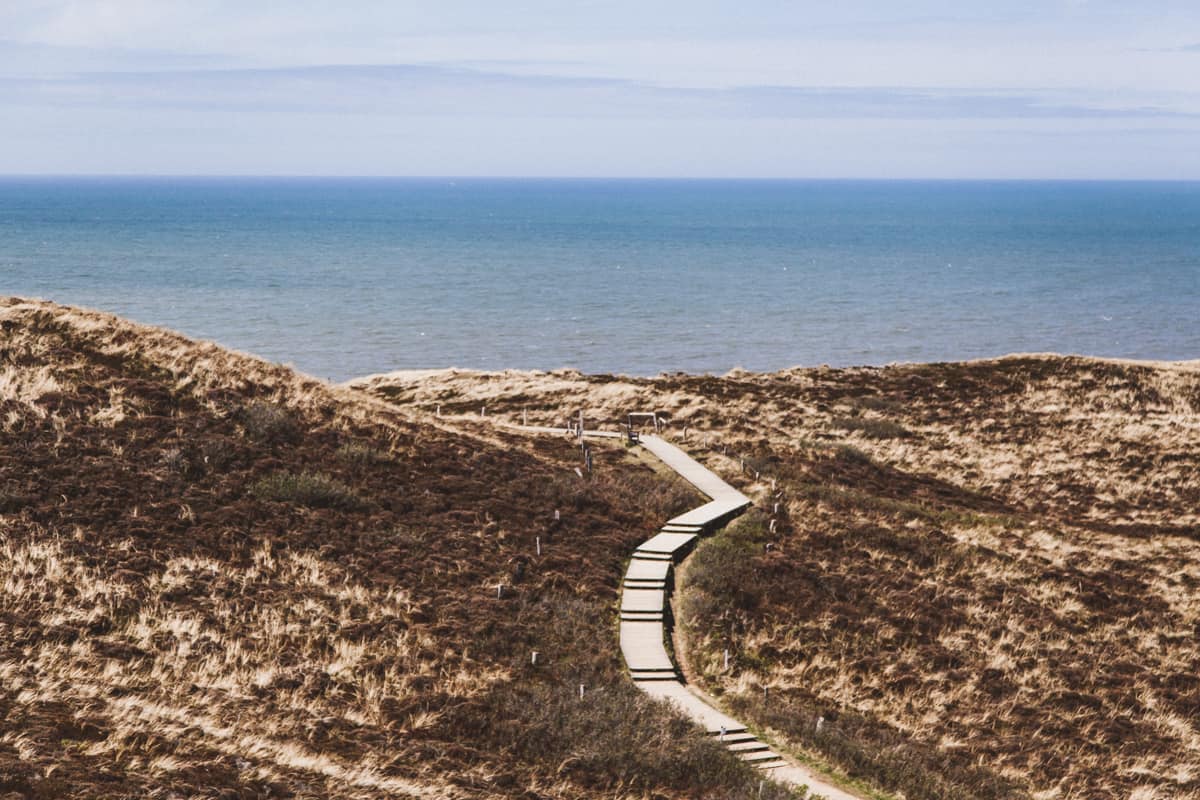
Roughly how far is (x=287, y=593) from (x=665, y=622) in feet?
29.6

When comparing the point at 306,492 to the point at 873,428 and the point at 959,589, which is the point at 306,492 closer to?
the point at 959,589

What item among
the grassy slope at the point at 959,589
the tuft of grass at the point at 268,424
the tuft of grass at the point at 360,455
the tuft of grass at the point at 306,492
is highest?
the tuft of grass at the point at 268,424

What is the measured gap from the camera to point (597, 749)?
19.0 metres

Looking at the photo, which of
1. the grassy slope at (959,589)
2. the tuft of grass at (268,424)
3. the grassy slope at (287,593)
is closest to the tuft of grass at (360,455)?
the grassy slope at (287,593)

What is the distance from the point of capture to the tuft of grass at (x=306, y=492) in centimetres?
2828

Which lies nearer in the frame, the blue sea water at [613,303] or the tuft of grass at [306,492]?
the tuft of grass at [306,492]

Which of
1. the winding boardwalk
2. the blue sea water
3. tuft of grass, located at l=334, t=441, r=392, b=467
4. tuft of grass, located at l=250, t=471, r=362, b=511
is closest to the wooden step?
the winding boardwalk

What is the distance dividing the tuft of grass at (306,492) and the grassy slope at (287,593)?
0.22ft

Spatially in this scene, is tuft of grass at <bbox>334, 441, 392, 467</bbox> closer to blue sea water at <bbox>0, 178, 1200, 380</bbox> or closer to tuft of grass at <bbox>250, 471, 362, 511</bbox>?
tuft of grass at <bbox>250, 471, 362, 511</bbox>

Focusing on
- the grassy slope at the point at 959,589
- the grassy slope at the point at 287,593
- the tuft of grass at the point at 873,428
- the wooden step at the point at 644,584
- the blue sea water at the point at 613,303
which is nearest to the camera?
the grassy slope at the point at 287,593

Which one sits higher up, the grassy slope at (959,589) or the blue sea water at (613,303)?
the blue sea water at (613,303)

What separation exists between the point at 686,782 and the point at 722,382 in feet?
142

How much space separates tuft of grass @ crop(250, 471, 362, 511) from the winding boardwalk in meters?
7.86

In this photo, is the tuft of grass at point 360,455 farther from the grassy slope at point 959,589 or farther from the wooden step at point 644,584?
the grassy slope at point 959,589
